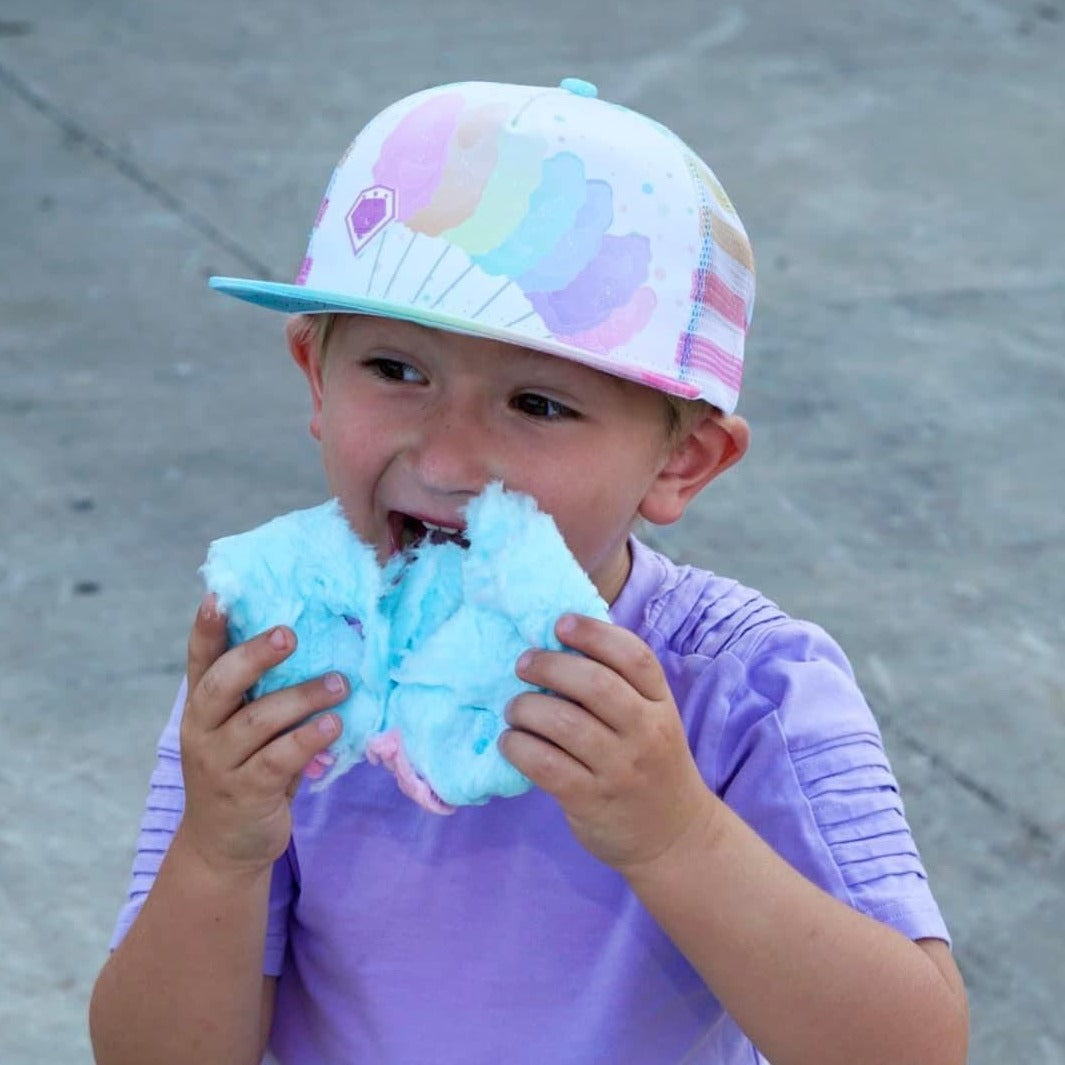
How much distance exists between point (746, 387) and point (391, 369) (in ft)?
10.6

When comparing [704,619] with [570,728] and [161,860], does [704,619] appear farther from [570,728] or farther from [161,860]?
[161,860]

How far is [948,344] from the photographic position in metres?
5.44

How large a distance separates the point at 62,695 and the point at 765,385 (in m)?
2.09

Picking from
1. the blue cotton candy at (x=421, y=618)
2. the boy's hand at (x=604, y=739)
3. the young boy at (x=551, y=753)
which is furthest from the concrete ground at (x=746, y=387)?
the boy's hand at (x=604, y=739)

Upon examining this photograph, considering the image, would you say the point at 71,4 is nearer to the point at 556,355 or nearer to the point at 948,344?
the point at 948,344

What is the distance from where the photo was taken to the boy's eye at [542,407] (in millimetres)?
1997

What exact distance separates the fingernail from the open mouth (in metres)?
0.22

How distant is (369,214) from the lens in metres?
1.97

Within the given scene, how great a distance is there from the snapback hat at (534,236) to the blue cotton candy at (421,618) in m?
0.18

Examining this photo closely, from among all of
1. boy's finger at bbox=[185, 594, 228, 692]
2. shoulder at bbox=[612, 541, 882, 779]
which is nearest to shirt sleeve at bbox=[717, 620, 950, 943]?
shoulder at bbox=[612, 541, 882, 779]

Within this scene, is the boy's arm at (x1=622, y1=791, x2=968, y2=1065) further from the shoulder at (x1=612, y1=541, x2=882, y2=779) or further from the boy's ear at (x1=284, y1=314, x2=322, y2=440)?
the boy's ear at (x1=284, y1=314, x2=322, y2=440)

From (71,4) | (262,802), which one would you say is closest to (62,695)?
(262,802)

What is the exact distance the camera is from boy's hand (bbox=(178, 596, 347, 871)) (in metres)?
1.83

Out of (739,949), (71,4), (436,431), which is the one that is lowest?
(71,4)
